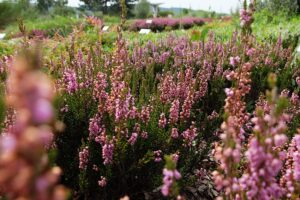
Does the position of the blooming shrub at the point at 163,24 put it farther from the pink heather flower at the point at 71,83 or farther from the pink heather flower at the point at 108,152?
the pink heather flower at the point at 108,152

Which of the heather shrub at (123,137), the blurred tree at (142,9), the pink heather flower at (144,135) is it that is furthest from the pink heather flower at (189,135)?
the blurred tree at (142,9)

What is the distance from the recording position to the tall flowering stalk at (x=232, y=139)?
44.5 inches

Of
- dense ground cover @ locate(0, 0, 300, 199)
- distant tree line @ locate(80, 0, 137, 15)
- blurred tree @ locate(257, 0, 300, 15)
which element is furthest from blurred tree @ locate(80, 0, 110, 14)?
dense ground cover @ locate(0, 0, 300, 199)

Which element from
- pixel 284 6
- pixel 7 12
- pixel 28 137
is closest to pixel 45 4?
pixel 7 12

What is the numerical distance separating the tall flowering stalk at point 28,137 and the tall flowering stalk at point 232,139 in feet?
2.37

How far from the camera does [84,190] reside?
2.15 metres

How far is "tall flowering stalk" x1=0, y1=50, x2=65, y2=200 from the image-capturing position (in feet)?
1.31

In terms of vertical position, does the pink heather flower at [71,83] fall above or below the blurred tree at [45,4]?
below

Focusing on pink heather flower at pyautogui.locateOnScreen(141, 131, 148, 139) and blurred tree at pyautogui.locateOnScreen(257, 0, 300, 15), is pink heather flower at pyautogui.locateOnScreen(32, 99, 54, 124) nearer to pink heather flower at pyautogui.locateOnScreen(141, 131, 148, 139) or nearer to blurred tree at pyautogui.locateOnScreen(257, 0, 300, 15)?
pink heather flower at pyautogui.locateOnScreen(141, 131, 148, 139)

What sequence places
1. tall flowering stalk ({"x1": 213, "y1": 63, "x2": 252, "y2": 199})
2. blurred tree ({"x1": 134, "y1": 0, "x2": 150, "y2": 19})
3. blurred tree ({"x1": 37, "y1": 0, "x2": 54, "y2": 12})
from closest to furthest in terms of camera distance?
tall flowering stalk ({"x1": 213, "y1": 63, "x2": 252, "y2": 199}), blurred tree ({"x1": 134, "y1": 0, "x2": 150, "y2": 19}), blurred tree ({"x1": 37, "y1": 0, "x2": 54, "y2": 12})

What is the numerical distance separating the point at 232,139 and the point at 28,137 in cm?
83

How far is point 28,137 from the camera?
41 centimetres

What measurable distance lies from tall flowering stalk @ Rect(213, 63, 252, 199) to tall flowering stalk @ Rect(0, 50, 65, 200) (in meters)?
0.72

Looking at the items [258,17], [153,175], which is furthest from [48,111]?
[258,17]
